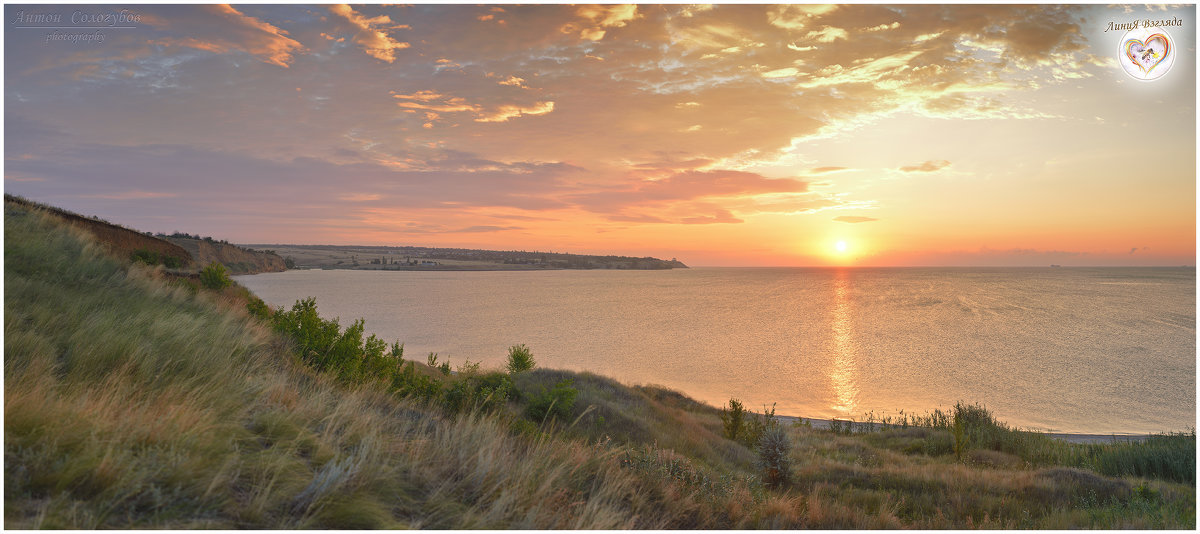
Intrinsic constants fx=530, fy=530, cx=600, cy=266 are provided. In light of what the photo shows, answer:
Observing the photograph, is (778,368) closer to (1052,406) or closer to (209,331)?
(1052,406)

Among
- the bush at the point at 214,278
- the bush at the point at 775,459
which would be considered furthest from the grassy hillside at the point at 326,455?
the bush at the point at 214,278

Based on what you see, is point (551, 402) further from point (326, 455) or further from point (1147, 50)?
point (1147, 50)

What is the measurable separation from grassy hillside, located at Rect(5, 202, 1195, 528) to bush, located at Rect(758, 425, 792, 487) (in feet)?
0.10

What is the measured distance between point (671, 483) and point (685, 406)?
1854cm

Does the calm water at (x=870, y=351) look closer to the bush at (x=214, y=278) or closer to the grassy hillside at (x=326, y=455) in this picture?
the grassy hillside at (x=326, y=455)

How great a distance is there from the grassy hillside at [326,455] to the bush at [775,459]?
3cm

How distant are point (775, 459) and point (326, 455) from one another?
891 centimetres

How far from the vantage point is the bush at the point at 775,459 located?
1092 cm

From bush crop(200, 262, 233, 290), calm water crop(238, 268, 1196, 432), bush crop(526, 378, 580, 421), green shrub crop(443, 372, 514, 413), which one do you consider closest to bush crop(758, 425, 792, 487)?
bush crop(526, 378, 580, 421)

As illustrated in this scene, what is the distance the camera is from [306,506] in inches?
170

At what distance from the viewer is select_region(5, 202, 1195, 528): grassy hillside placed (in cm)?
411

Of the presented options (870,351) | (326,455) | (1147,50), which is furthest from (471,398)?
(870,351)

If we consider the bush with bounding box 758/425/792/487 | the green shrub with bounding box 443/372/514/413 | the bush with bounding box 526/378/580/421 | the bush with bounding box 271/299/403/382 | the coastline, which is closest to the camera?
→ the green shrub with bounding box 443/372/514/413

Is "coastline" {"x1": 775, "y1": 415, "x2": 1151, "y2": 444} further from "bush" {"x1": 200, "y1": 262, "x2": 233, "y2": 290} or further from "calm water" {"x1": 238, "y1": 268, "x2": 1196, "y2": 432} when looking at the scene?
"bush" {"x1": 200, "y1": 262, "x2": 233, "y2": 290}
